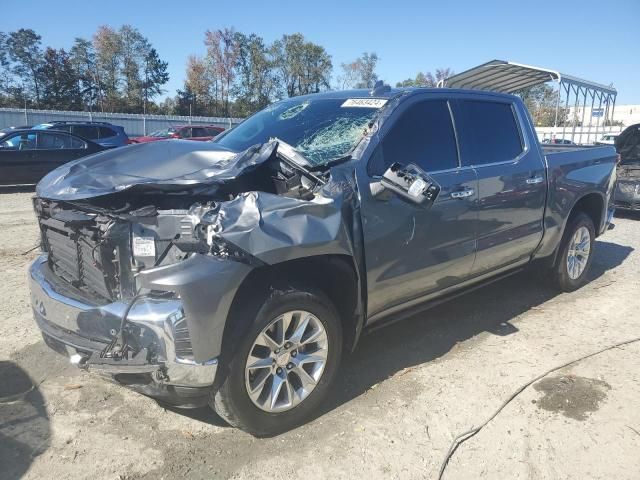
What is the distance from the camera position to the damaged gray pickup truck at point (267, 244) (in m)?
2.51

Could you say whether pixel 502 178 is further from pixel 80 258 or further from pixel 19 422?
pixel 19 422

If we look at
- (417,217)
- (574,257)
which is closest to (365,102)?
(417,217)

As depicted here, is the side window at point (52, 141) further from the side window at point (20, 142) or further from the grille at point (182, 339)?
the grille at point (182, 339)

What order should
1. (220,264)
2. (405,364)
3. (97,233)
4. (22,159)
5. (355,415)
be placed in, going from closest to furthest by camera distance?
(220,264) < (97,233) < (355,415) < (405,364) < (22,159)

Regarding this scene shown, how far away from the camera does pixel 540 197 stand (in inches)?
181

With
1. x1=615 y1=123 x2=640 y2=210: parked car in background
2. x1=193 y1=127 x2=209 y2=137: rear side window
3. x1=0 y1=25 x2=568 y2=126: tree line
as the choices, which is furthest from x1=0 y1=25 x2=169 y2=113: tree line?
x1=615 y1=123 x2=640 y2=210: parked car in background

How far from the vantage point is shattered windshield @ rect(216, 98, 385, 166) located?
3.38m

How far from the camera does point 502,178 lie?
4.15 m

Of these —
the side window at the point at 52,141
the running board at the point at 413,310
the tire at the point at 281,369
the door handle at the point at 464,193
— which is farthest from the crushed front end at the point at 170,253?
the side window at the point at 52,141

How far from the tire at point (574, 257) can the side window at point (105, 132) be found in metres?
14.9

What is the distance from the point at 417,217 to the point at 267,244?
124cm

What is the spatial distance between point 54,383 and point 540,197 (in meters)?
4.16

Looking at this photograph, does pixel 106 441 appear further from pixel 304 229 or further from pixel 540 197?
pixel 540 197

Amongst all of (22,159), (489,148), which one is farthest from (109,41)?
(489,148)
